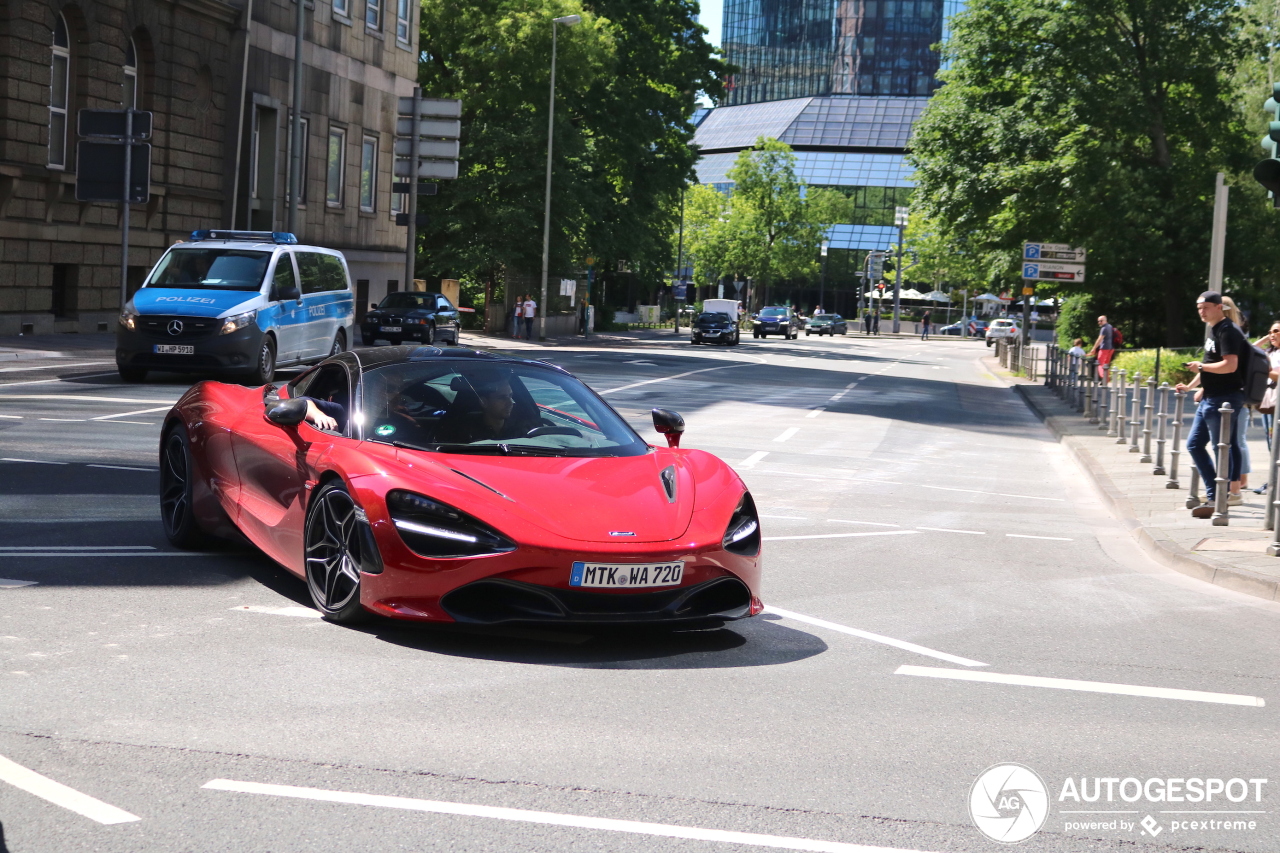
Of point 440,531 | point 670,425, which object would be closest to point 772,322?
point 670,425

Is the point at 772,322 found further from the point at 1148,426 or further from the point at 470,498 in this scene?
the point at 470,498

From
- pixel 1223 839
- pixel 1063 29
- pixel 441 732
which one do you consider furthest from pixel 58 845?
pixel 1063 29

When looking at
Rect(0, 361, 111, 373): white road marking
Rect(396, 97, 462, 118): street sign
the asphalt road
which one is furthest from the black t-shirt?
Rect(396, 97, 462, 118): street sign

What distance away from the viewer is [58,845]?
3918 millimetres

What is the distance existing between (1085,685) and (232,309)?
15699 mm

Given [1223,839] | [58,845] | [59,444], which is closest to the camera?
[58,845]

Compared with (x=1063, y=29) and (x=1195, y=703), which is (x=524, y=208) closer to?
(x=1063, y=29)

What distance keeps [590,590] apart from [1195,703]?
8.10 feet

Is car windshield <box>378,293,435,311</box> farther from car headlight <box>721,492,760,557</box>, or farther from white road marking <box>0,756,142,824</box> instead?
white road marking <box>0,756,142,824</box>

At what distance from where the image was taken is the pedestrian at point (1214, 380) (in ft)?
40.8

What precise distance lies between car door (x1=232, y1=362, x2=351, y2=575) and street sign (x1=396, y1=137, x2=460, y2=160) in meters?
30.8

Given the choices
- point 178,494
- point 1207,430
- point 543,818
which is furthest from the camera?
point 1207,430

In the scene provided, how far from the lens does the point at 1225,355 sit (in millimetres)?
12453

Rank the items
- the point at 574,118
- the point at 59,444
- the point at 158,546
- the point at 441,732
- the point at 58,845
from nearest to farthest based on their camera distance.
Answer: the point at 58,845, the point at 441,732, the point at 158,546, the point at 59,444, the point at 574,118
